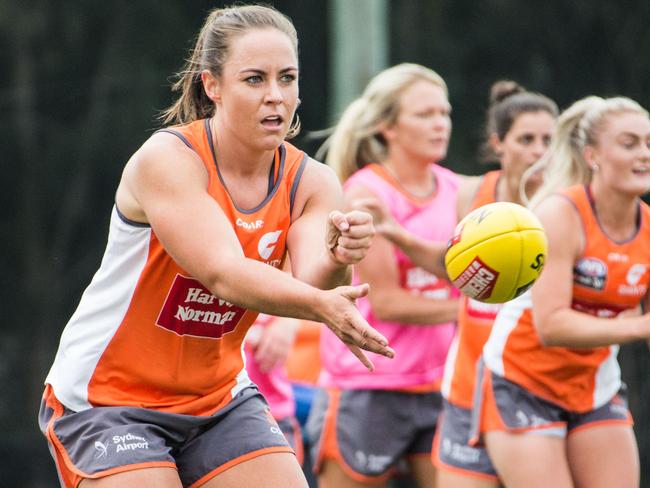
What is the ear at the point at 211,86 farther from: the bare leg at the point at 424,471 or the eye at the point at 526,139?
the bare leg at the point at 424,471

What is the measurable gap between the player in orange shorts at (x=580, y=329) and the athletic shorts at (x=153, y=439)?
130 cm

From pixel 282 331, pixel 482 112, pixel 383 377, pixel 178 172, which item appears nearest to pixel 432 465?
pixel 383 377

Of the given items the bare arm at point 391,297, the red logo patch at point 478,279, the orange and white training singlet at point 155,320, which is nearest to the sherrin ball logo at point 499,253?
the red logo patch at point 478,279

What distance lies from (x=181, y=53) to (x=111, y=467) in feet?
11.0

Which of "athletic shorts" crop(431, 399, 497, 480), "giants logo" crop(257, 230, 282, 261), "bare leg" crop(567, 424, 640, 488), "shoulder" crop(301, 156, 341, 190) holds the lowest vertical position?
"athletic shorts" crop(431, 399, 497, 480)

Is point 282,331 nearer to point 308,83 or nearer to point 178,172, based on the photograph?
point 308,83

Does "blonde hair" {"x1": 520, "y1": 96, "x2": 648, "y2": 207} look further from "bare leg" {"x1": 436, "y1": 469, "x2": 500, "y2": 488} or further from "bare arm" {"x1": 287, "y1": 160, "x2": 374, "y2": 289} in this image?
"bare arm" {"x1": 287, "y1": 160, "x2": 374, "y2": 289}

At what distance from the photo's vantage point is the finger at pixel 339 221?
3285mm

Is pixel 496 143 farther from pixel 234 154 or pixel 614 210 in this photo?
pixel 234 154

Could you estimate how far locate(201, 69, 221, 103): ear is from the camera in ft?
12.5

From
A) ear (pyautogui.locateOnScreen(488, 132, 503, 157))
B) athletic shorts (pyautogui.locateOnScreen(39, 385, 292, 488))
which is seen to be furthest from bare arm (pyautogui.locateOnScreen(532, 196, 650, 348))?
athletic shorts (pyautogui.locateOnScreen(39, 385, 292, 488))

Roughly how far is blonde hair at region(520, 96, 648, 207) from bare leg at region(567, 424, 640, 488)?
35.2 inches

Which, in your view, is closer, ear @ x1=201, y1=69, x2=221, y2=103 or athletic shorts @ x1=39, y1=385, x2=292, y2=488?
athletic shorts @ x1=39, y1=385, x2=292, y2=488

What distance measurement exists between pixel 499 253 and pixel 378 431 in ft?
6.25
